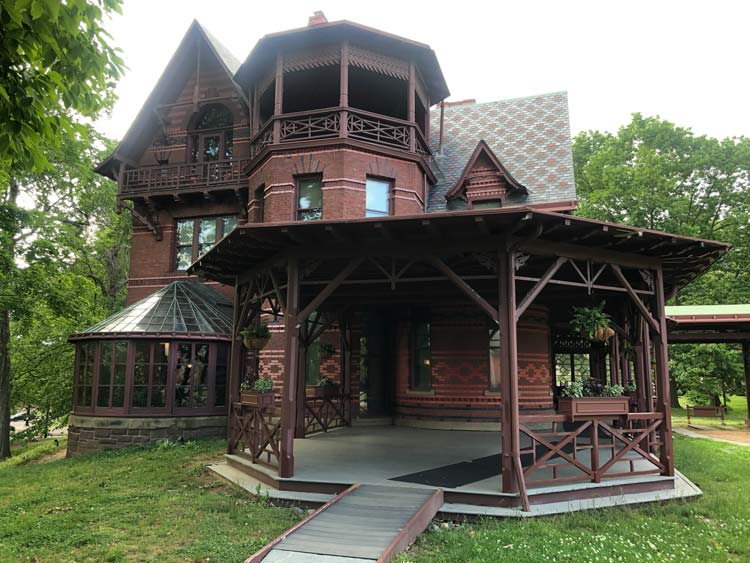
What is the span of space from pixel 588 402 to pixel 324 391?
7.41 metres

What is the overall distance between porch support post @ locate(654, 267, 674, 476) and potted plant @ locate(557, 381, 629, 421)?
3.13 ft

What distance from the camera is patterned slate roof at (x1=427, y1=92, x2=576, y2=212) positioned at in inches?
622

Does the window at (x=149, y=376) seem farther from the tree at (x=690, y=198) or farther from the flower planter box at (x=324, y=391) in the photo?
the tree at (x=690, y=198)

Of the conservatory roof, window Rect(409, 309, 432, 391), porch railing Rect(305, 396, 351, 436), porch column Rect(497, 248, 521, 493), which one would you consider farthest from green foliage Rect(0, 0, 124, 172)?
window Rect(409, 309, 432, 391)

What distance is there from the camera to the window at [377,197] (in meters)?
14.5

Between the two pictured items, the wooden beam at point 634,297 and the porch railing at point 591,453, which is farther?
the wooden beam at point 634,297

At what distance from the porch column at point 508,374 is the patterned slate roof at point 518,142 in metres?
8.12

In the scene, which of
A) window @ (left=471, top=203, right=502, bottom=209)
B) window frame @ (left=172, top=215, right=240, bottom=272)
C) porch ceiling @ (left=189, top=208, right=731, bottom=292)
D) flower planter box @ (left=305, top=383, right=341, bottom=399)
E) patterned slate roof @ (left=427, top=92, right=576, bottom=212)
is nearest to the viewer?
porch ceiling @ (left=189, top=208, right=731, bottom=292)

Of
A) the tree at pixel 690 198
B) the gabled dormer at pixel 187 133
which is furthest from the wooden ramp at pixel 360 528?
the tree at pixel 690 198

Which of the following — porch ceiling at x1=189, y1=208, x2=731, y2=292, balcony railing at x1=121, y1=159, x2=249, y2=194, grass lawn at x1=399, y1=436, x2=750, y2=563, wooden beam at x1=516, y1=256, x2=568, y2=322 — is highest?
balcony railing at x1=121, y1=159, x2=249, y2=194

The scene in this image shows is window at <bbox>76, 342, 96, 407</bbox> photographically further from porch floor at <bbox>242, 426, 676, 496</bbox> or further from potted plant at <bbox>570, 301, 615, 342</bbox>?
potted plant at <bbox>570, 301, 615, 342</bbox>

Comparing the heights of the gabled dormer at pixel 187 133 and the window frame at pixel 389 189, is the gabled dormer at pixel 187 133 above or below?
above

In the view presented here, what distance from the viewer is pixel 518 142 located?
1786cm

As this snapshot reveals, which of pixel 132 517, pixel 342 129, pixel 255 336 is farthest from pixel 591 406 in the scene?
pixel 342 129
